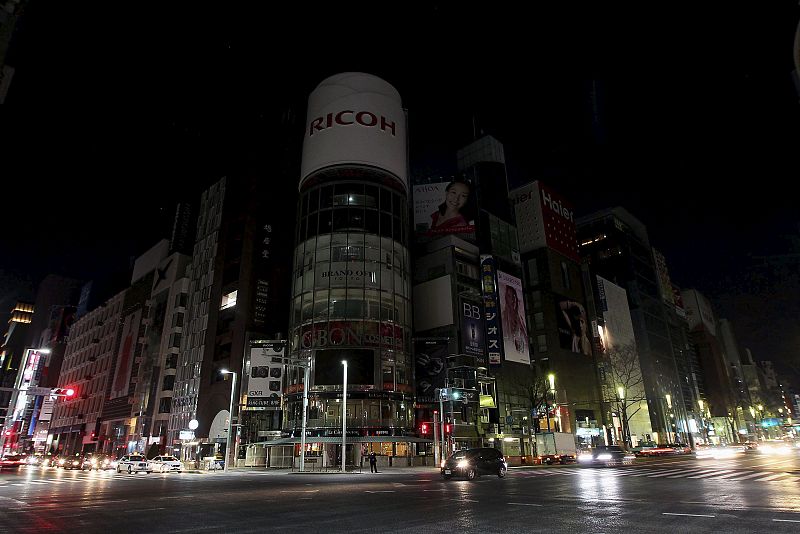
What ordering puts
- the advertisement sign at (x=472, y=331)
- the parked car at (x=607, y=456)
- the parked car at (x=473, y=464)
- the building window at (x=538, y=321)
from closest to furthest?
the parked car at (x=473, y=464) → the parked car at (x=607, y=456) → the advertisement sign at (x=472, y=331) → the building window at (x=538, y=321)

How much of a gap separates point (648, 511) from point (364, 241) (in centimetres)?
5534


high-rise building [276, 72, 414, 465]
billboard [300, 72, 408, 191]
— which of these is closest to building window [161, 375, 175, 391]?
high-rise building [276, 72, 414, 465]

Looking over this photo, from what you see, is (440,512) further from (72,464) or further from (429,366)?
(72,464)

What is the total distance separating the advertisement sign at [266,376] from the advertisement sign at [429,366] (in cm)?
1881

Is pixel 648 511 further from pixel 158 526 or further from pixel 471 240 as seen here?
pixel 471 240

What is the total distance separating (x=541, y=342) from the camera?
313ft

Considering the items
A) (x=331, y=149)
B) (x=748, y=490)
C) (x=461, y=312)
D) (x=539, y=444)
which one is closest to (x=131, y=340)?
(x=331, y=149)

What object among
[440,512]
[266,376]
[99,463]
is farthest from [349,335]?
[440,512]

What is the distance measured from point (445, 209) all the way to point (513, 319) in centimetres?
2261

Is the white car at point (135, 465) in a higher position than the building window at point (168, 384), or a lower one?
lower

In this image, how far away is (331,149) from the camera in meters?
69.9

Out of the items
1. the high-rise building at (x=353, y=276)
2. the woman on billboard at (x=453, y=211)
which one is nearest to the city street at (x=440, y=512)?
the high-rise building at (x=353, y=276)

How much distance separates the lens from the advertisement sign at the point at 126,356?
93062 mm

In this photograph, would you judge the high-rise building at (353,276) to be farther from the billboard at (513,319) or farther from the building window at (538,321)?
the building window at (538,321)
